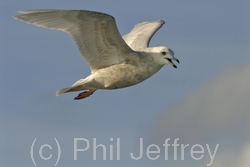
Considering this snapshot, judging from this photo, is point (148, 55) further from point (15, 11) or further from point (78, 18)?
point (15, 11)

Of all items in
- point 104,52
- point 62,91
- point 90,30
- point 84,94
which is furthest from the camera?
point 84,94

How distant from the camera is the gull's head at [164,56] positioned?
2156 cm

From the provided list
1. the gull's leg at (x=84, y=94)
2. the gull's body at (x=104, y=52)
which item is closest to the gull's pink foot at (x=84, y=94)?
the gull's leg at (x=84, y=94)

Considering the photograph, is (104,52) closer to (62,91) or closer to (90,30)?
(90,30)

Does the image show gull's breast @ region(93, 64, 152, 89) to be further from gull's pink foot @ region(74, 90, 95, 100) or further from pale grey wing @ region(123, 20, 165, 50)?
pale grey wing @ region(123, 20, 165, 50)

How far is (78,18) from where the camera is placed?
20938mm

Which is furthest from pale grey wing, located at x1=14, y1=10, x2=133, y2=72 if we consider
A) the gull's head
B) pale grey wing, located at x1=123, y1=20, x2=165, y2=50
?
pale grey wing, located at x1=123, y1=20, x2=165, y2=50

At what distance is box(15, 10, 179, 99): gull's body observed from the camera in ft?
68.3

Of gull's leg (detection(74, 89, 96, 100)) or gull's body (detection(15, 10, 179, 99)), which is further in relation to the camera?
gull's leg (detection(74, 89, 96, 100))

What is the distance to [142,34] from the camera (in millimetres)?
24750

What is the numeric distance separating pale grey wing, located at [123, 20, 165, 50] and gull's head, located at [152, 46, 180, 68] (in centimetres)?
220

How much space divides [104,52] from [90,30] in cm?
78

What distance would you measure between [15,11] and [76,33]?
5.87 feet

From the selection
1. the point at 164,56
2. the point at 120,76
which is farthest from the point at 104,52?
the point at 164,56
